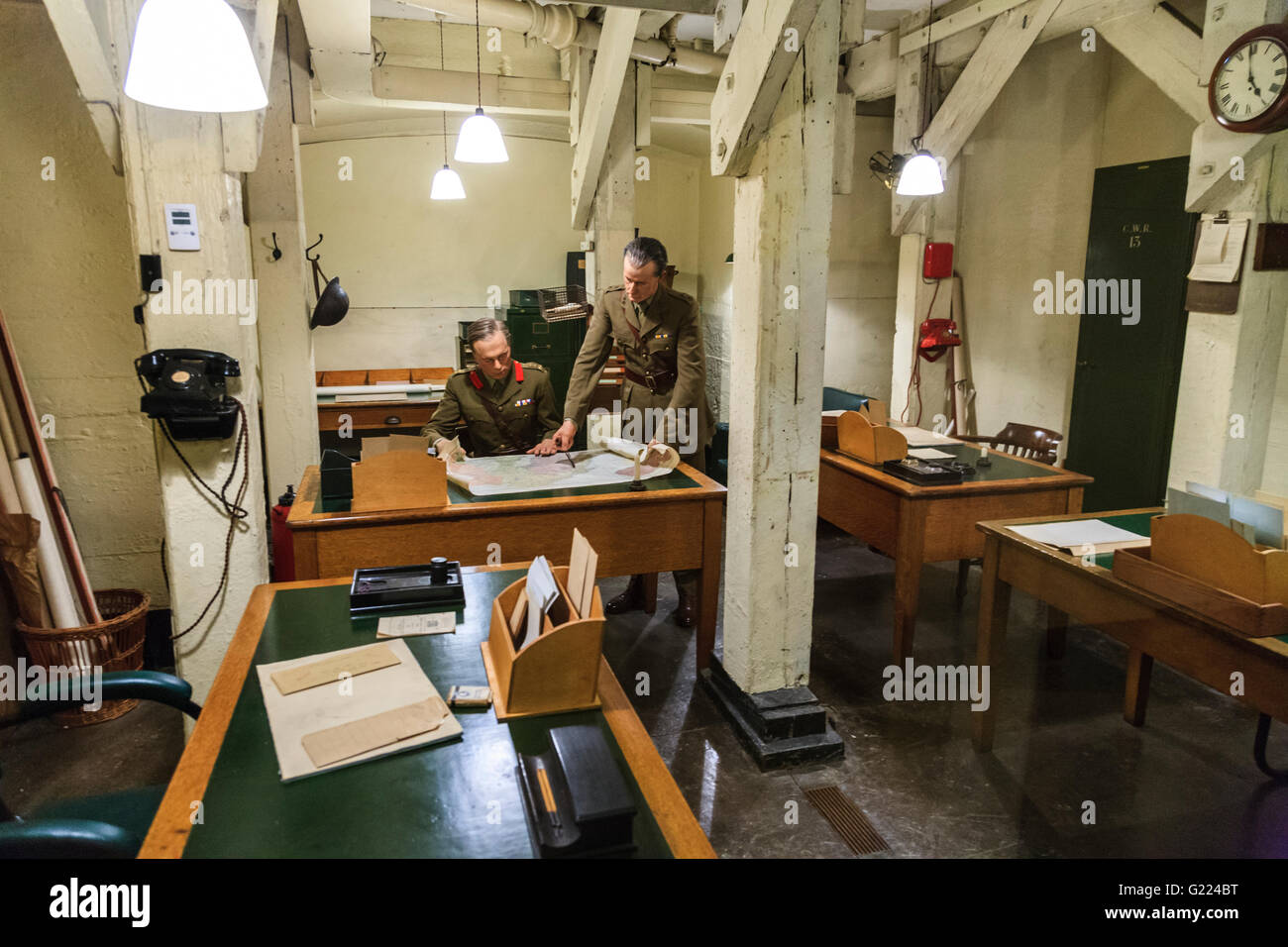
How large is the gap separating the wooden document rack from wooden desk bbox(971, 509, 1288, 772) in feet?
5.75

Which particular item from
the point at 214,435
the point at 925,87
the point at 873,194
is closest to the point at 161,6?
the point at 214,435

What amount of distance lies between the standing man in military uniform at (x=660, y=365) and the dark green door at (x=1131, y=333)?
10.6 feet

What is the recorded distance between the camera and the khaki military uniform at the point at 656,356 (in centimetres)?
444

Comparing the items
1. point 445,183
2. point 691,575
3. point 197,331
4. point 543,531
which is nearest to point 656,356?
point 691,575

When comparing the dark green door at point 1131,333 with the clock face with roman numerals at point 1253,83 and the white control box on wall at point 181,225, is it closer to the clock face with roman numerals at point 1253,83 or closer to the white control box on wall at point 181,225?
the clock face with roman numerals at point 1253,83

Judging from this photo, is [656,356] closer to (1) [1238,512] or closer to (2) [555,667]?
(1) [1238,512]

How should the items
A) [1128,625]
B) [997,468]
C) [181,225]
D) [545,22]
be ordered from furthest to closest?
[545,22]
[997,468]
[181,225]
[1128,625]

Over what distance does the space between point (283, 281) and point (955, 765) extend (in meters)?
4.24

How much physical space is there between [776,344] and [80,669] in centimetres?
316

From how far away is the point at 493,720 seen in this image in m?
1.77

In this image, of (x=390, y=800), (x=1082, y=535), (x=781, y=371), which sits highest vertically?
(x=781, y=371)

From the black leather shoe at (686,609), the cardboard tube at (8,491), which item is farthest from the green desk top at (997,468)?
the cardboard tube at (8,491)

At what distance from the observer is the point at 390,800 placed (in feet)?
4.94
